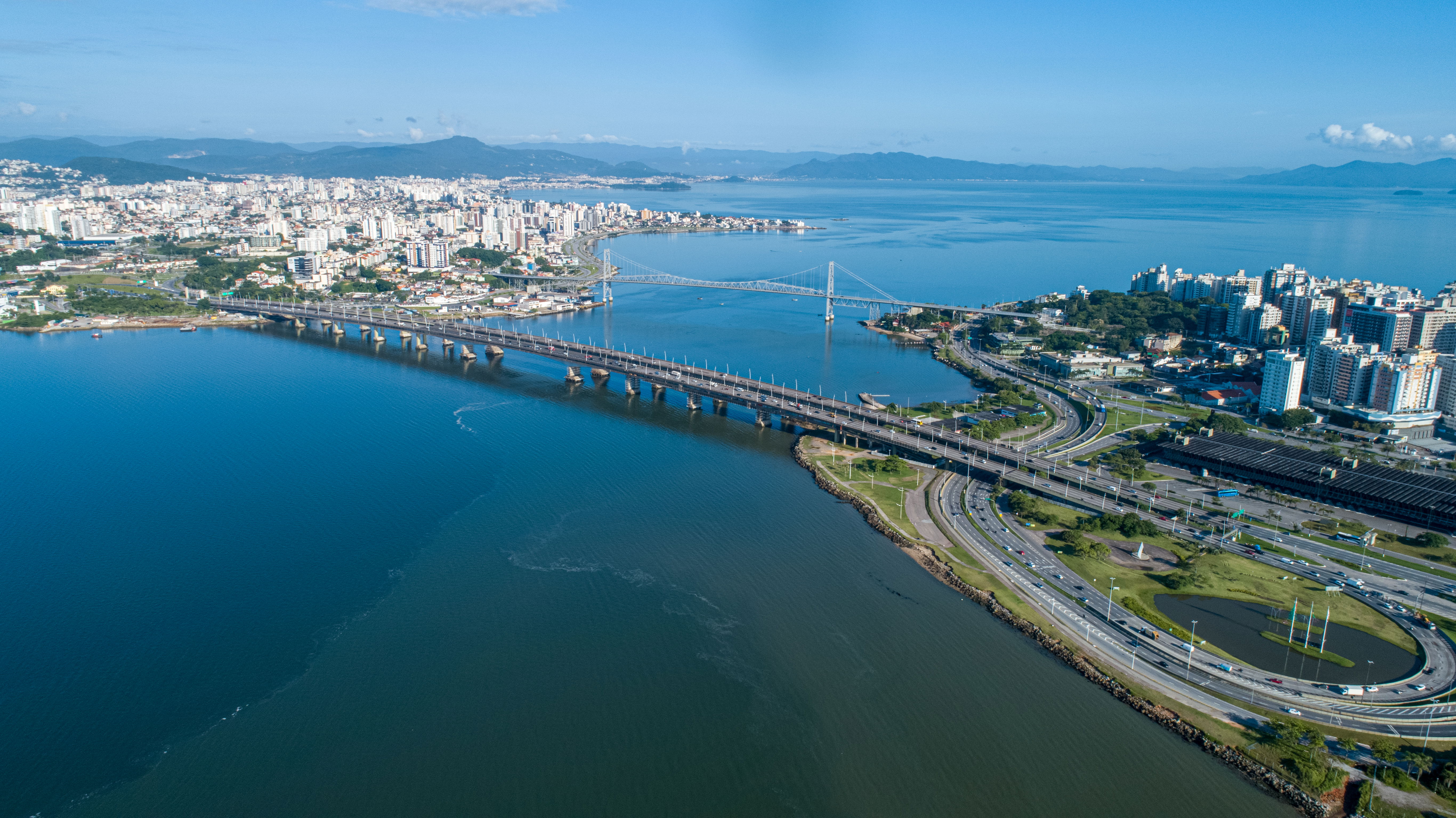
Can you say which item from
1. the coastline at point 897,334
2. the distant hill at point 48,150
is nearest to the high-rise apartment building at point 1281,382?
the coastline at point 897,334

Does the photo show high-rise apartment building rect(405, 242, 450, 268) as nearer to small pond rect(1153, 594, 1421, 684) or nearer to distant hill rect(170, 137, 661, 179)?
small pond rect(1153, 594, 1421, 684)

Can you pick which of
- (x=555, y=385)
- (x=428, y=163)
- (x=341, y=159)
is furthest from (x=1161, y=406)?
(x=341, y=159)

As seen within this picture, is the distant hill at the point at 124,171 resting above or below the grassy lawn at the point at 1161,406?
above

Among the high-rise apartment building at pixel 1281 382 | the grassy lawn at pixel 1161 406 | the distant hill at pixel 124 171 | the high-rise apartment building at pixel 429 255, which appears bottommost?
the grassy lawn at pixel 1161 406

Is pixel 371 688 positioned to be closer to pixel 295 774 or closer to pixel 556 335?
pixel 295 774

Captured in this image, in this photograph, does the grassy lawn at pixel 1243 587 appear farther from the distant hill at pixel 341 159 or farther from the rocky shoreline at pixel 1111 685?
the distant hill at pixel 341 159

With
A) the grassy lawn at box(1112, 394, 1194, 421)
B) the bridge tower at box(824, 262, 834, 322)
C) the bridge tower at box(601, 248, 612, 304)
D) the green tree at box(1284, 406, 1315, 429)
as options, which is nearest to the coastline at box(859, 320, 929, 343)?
the bridge tower at box(824, 262, 834, 322)

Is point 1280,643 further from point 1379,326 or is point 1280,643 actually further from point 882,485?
point 1379,326

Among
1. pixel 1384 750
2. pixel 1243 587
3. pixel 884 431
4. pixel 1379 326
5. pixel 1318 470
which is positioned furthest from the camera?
pixel 1379 326
